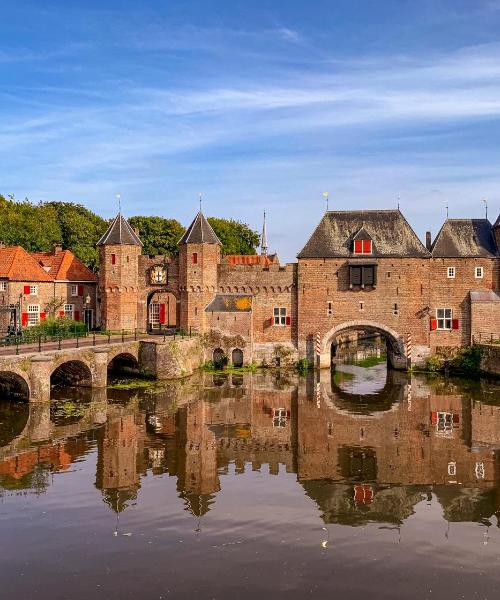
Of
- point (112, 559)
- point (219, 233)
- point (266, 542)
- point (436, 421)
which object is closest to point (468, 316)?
point (436, 421)

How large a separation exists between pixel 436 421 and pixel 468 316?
15280 mm

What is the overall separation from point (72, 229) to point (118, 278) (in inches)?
770

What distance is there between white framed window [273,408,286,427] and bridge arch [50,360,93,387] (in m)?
10.3

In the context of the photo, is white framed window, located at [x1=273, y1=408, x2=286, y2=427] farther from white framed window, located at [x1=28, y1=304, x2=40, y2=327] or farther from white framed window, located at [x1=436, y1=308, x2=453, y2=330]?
white framed window, located at [x1=28, y1=304, x2=40, y2=327]

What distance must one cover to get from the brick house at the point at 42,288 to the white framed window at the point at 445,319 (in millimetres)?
23568

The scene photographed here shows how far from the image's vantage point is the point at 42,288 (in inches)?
1727

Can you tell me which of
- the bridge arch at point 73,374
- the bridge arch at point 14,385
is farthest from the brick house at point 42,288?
the bridge arch at point 14,385

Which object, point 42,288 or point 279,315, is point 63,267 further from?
point 279,315

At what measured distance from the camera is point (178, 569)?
1259 cm

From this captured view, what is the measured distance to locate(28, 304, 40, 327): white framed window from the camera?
42969 mm

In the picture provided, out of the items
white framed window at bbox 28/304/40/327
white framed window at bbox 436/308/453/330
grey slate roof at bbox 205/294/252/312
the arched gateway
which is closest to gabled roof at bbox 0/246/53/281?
white framed window at bbox 28/304/40/327

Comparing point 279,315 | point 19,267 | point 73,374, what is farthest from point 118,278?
point 279,315

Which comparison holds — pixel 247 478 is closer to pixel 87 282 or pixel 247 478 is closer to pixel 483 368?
pixel 483 368

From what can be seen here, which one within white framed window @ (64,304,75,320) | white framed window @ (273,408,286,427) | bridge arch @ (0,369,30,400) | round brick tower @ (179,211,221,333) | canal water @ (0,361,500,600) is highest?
round brick tower @ (179,211,221,333)
